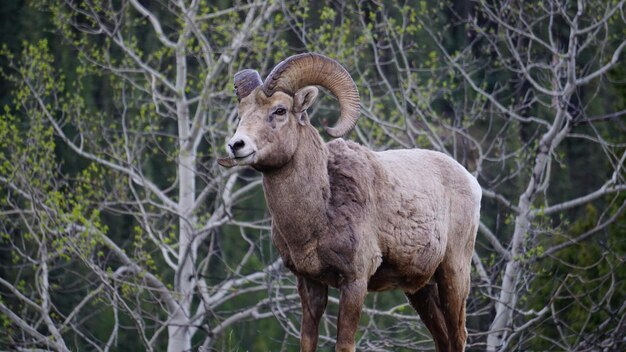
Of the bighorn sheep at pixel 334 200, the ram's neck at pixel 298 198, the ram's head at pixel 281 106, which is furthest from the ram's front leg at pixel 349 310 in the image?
the ram's head at pixel 281 106

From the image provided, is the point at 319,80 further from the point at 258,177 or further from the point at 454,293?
the point at 258,177

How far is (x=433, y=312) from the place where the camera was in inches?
267

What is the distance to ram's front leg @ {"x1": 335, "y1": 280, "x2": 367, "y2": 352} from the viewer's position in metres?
5.77

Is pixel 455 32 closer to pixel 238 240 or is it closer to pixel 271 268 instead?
pixel 238 240

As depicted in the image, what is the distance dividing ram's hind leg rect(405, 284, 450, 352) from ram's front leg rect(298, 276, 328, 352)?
3.10 ft

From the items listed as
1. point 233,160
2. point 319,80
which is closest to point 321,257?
point 233,160

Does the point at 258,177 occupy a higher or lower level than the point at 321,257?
lower

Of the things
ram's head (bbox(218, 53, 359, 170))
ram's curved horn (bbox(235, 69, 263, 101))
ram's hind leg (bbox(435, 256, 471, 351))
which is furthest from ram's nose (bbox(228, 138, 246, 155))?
ram's hind leg (bbox(435, 256, 471, 351))

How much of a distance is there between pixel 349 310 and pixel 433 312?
116cm

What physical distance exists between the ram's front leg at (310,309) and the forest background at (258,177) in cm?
267

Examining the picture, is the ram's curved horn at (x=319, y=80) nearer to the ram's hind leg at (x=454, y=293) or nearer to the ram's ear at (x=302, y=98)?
the ram's ear at (x=302, y=98)

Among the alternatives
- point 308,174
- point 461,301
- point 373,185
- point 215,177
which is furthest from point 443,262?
point 215,177

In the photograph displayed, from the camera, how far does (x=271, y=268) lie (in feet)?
38.4

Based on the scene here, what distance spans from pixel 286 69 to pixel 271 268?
241 inches
